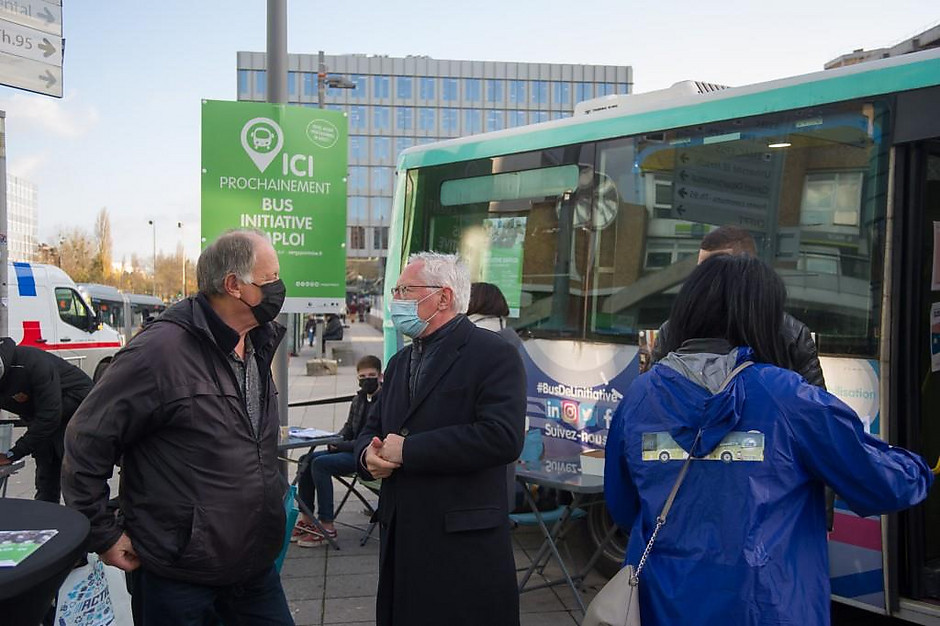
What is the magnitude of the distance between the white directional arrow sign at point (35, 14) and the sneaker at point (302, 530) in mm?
3775

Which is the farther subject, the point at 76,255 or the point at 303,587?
the point at 76,255

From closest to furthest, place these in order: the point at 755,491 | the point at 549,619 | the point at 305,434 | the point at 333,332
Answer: the point at 755,491, the point at 549,619, the point at 305,434, the point at 333,332

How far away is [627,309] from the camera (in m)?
5.54

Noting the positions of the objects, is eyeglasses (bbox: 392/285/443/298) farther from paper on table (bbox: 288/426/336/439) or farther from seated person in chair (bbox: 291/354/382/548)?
paper on table (bbox: 288/426/336/439)

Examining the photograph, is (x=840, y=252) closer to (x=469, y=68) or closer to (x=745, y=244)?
(x=745, y=244)

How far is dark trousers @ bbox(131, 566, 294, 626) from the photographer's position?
8.51ft

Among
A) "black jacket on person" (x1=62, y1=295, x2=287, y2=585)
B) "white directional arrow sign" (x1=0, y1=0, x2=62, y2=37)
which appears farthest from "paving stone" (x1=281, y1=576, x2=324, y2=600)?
"white directional arrow sign" (x1=0, y1=0, x2=62, y2=37)

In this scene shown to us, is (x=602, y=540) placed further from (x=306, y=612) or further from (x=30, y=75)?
(x=30, y=75)

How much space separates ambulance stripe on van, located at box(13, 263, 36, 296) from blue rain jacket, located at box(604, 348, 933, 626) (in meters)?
16.8

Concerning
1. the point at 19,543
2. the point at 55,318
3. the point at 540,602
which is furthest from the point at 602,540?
the point at 55,318

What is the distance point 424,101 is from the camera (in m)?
88.2

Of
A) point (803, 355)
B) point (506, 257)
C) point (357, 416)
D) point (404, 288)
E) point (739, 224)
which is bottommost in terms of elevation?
point (357, 416)

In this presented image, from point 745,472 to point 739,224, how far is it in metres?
3.19

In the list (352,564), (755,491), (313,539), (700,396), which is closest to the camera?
(755,491)
